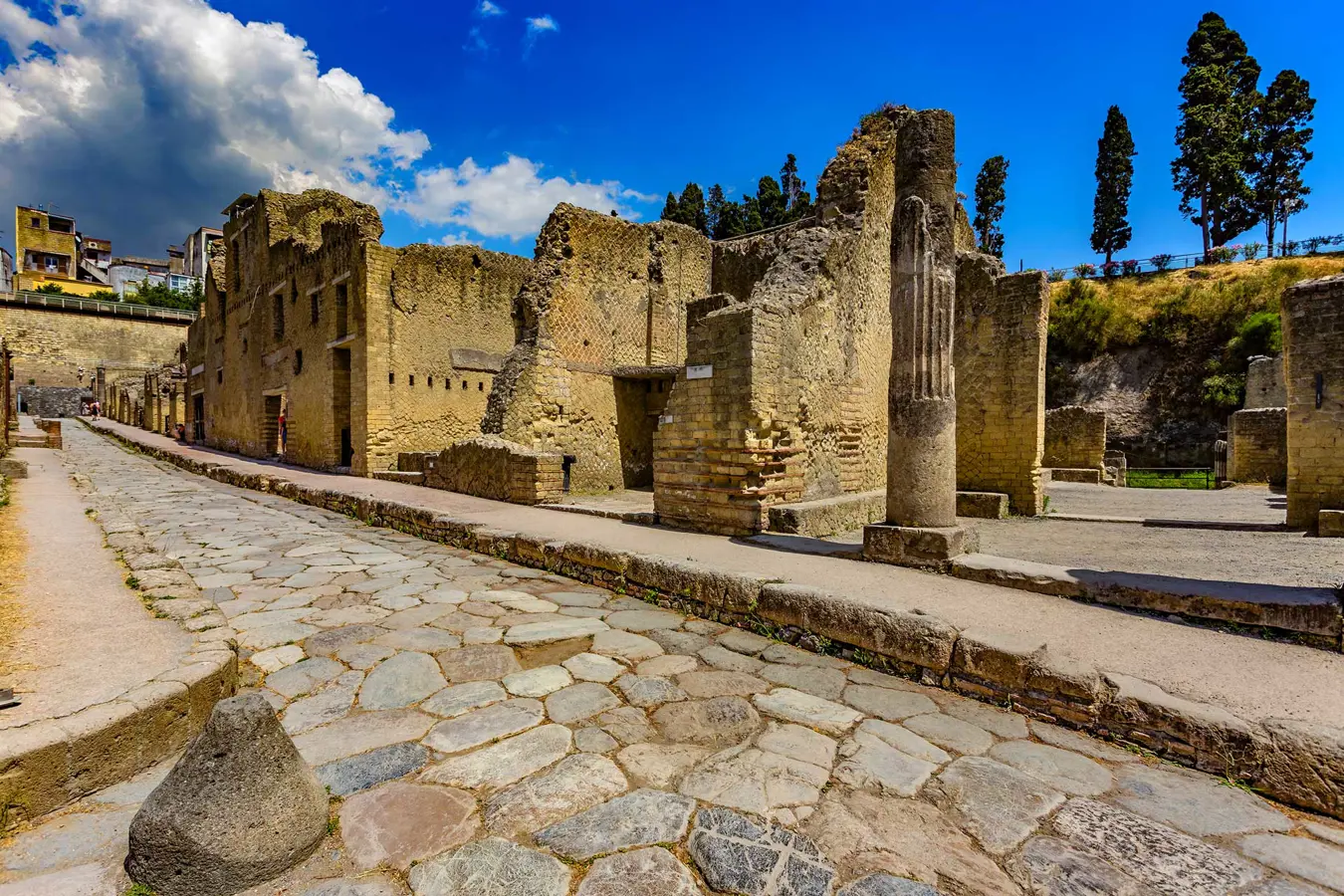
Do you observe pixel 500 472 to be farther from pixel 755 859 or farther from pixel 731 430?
pixel 755 859

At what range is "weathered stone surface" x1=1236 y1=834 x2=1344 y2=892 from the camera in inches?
74.0

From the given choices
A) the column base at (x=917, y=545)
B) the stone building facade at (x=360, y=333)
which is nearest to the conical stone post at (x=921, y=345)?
the column base at (x=917, y=545)

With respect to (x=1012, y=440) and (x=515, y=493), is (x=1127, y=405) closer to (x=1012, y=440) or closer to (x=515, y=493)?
(x=1012, y=440)

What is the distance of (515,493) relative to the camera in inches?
383

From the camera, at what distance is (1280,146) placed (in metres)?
39.0

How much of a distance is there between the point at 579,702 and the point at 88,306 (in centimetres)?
5982

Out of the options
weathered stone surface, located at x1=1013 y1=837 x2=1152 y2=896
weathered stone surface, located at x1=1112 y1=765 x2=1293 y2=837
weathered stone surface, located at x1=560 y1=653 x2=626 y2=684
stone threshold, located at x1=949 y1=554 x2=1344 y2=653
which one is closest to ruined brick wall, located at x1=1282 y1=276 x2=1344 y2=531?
stone threshold, located at x1=949 y1=554 x2=1344 y2=653

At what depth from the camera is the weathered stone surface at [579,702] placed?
287 centimetres

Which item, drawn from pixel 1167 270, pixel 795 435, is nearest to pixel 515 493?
pixel 795 435

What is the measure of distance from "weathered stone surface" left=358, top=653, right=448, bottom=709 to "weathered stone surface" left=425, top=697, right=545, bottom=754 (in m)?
0.36

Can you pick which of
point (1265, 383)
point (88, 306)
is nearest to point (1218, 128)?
point (1265, 383)

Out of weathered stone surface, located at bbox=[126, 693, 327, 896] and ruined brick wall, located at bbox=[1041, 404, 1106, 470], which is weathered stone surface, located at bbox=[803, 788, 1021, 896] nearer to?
weathered stone surface, located at bbox=[126, 693, 327, 896]

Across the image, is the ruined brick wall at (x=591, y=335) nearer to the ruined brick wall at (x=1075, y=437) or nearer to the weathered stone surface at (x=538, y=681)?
the weathered stone surface at (x=538, y=681)

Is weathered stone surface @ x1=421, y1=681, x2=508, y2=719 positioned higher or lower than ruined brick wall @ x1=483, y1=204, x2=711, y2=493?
lower
